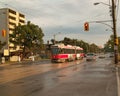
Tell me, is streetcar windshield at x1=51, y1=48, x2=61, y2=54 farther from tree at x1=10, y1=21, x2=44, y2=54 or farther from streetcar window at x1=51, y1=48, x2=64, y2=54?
tree at x1=10, y1=21, x2=44, y2=54

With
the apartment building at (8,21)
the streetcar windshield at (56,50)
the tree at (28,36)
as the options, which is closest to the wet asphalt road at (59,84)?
the streetcar windshield at (56,50)

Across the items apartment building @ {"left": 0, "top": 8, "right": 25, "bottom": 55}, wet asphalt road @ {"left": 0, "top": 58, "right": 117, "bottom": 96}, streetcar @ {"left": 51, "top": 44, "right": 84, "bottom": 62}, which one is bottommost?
wet asphalt road @ {"left": 0, "top": 58, "right": 117, "bottom": 96}

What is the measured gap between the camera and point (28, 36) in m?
91.5

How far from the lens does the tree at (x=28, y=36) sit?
90.3m

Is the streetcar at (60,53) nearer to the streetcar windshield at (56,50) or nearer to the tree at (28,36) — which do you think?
the streetcar windshield at (56,50)

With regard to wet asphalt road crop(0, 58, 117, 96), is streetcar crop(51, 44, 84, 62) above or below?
above

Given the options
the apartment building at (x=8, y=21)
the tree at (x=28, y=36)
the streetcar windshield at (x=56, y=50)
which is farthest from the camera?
the apartment building at (x=8, y=21)

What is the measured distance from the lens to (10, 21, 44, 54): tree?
90.3 metres

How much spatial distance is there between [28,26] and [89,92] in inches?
3117

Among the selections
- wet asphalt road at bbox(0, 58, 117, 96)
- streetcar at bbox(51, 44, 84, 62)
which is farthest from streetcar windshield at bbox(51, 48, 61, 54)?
wet asphalt road at bbox(0, 58, 117, 96)

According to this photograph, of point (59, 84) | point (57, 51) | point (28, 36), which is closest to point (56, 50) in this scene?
point (57, 51)

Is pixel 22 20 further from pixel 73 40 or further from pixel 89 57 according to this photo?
pixel 89 57

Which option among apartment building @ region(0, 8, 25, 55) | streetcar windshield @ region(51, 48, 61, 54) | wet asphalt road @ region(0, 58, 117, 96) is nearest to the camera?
wet asphalt road @ region(0, 58, 117, 96)

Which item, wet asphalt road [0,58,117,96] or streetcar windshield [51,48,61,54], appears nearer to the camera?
wet asphalt road [0,58,117,96]
